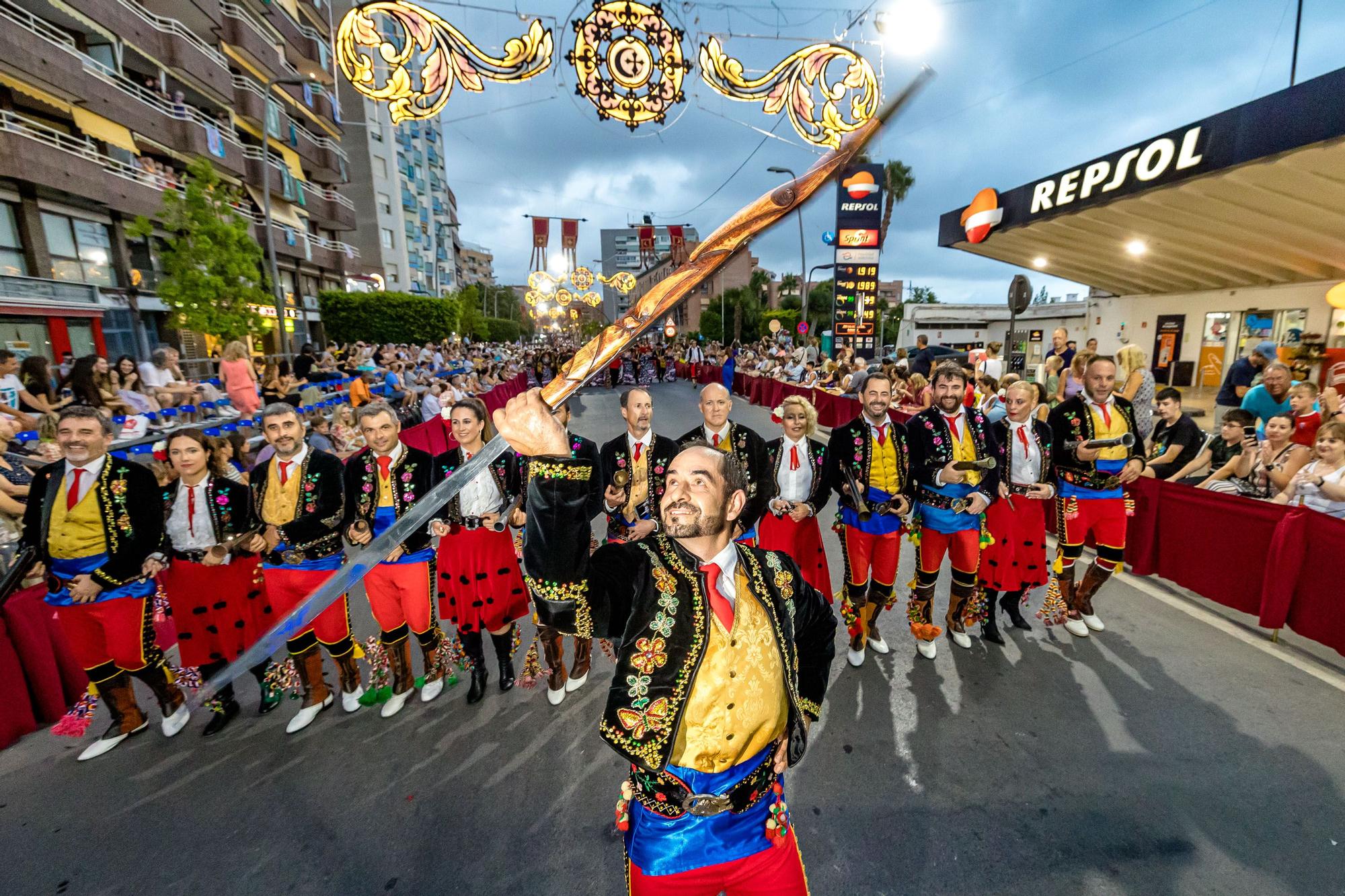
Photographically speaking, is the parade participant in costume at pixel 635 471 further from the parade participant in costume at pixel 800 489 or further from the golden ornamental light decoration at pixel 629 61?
the golden ornamental light decoration at pixel 629 61

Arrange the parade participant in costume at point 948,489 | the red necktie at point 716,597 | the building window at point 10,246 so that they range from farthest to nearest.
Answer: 1. the building window at point 10,246
2. the parade participant in costume at point 948,489
3. the red necktie at point 716,597

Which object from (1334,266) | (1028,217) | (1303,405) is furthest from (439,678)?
(1334,266)

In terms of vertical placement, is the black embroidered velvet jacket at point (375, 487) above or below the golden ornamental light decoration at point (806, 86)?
below

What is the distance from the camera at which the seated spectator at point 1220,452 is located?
18.1ft

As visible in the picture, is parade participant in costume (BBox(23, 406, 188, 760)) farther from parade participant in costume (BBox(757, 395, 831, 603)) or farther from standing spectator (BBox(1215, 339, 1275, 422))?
standing spectator (BBox(1215, 339, 1275, 422))

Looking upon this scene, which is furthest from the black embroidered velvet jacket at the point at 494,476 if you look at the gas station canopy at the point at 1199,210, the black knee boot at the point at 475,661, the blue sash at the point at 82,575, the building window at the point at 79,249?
the building window at the point at 79,249

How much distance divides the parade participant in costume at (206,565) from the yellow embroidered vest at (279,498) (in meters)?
0.16

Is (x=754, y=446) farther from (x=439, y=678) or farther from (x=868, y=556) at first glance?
(x=439, y=678)

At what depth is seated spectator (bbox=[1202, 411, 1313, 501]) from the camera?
192 inches

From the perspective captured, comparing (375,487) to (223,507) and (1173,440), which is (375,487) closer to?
(223,507)

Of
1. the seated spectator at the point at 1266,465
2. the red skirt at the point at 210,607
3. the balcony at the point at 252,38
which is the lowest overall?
the red skirt at the point at 210,607

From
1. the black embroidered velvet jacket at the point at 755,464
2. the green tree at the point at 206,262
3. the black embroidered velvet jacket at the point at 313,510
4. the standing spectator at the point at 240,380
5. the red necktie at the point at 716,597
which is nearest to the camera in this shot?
the red necktie at the point at 716,597

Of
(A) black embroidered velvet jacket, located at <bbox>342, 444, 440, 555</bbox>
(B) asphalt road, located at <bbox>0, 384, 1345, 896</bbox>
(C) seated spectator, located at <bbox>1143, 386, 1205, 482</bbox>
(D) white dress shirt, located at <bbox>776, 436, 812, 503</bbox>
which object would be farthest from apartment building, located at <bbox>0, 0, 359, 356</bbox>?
(C) seated spectator, located at <bbox>1143, 386, 1205, 482</bbox>

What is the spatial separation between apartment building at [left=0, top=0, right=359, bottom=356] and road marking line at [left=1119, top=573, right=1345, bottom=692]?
1750 cm
